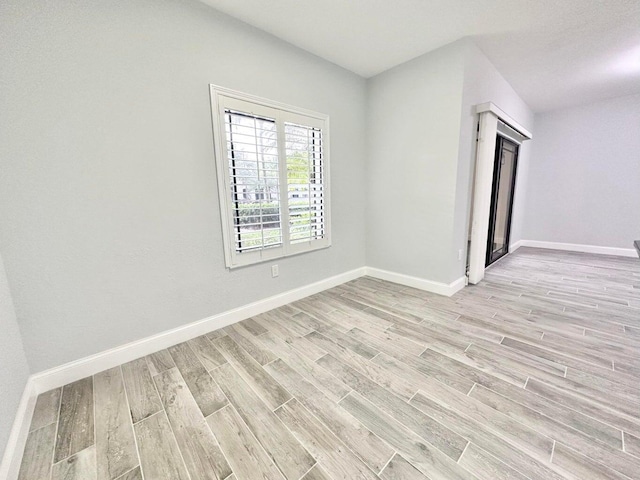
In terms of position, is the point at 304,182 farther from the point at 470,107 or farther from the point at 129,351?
the point at 129,351

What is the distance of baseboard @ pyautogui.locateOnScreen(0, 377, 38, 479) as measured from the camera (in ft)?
3.47

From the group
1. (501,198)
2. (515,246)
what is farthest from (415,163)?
(515,246)

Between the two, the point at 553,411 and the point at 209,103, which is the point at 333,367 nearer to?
the point at 553,411

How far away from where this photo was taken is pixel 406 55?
8.99 feet

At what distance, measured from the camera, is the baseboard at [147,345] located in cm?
160

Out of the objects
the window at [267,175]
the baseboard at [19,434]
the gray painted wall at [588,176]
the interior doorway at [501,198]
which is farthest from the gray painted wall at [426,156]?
the baseboard at [19,434]

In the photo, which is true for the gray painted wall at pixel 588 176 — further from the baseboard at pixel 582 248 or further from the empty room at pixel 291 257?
the empty room at pixel 291 257

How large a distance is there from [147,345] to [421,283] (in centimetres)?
280

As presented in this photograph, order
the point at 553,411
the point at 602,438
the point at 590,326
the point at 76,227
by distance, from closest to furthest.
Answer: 1. the point at 602,438
2. the point at 553,411
3. the point at 76,227
4. the point at 590,326

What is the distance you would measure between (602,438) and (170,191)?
2.88 metres

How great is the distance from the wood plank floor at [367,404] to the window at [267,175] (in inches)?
30.7

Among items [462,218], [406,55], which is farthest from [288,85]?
[462,218]

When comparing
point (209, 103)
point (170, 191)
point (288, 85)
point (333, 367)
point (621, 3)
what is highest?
Answer: point (621, 3)

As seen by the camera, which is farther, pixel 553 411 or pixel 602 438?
pixel 553 411
